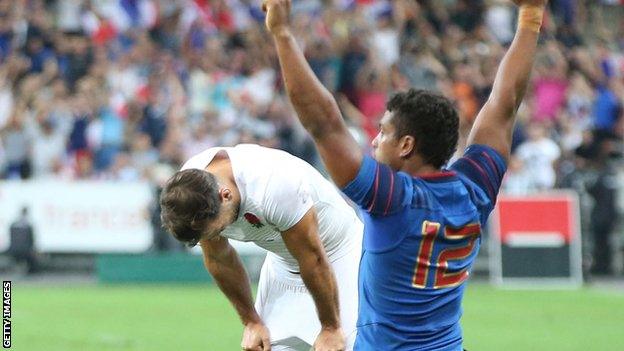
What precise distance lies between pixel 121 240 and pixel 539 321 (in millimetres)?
7041

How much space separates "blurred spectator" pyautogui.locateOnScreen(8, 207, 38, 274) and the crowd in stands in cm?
121

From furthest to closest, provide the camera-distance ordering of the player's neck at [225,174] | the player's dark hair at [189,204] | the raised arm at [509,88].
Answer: the player's neck at [225,174]
the player's dark hair at [189,204]
the raised arm at [509,88]

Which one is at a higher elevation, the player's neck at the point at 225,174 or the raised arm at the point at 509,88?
the raised arm at the point at 509,88

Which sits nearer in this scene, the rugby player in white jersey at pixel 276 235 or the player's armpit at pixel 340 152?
the player's armpit at pixel 340 152

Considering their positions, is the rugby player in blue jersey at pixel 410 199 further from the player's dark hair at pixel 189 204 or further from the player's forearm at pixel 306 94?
the player's dark hair at pixel 189 204

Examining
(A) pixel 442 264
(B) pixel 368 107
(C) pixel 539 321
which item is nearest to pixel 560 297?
(C) pixel 539 321

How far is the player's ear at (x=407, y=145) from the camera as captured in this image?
4820mm

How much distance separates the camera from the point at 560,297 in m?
16.6

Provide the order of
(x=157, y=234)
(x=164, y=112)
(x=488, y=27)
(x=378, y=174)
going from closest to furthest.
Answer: (x=378, y=174)
(x=157, y=234)
(x=164, y=112)
(x=488, y=27)

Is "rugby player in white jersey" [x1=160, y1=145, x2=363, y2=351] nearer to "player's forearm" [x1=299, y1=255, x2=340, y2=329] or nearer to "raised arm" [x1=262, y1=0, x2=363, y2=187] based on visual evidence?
"player's forearm" [x1=299, y1=255, x2=340, y2=329]

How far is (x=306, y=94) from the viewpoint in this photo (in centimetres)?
454

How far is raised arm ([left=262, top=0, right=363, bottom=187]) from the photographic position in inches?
179

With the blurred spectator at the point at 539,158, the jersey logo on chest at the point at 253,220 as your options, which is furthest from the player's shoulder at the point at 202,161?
the blurred spectator at the point at 539,158

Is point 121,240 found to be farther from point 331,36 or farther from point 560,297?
point 560,297
